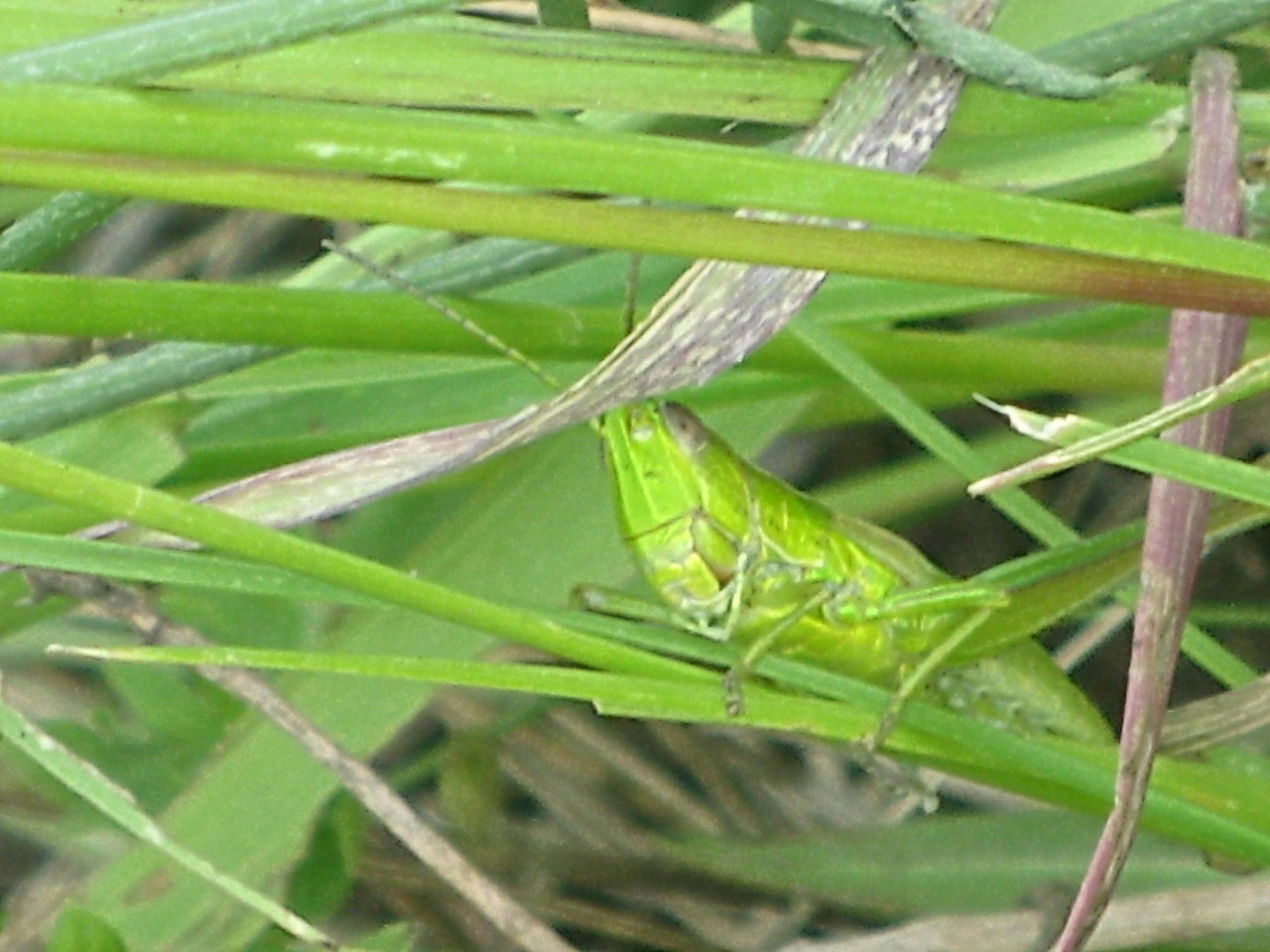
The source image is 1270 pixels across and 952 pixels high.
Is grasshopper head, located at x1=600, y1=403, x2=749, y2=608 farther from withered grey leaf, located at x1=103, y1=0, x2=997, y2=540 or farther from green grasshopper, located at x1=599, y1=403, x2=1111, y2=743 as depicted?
withered grey leaf, located at x1=103, y1=0, x2=997, y2=540

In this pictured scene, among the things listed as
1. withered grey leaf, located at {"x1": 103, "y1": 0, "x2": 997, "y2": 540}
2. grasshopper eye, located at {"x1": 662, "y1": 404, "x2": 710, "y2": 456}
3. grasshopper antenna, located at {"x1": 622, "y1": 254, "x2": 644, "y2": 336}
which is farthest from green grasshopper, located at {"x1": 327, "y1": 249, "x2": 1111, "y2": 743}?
withered grey leaf, located at {"x1": 103, "y1": 0, "x2": 997, "y2": 540}

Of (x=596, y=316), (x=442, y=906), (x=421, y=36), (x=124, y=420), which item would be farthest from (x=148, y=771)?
(x=421, y=36)

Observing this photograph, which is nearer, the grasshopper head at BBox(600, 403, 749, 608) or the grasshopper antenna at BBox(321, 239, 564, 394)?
the grasshopper antenna at BBox(321, 239, 564, 394)

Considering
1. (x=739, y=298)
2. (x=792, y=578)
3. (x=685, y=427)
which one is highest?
(x=739, y=298)

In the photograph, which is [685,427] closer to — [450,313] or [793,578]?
[793,578]

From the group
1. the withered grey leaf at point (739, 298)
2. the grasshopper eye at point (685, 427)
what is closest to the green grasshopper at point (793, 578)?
the grasshopper eye at point (685, 427)

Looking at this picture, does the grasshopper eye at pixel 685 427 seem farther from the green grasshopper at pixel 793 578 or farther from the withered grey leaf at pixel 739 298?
the withered grey leaf at pixel 739 298

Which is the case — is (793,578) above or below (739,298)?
below

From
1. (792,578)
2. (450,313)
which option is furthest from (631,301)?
(792,578)
